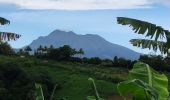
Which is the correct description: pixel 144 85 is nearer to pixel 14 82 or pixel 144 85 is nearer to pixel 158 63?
pixel 14 82

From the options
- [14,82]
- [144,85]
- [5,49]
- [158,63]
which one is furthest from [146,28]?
[5,49]

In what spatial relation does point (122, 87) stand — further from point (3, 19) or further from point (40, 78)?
point (40, 78)

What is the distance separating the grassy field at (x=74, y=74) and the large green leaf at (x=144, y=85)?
30.3 metres

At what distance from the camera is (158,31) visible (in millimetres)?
10773

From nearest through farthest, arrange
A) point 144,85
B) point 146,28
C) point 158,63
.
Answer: point 144,85 → point 146,28 → point 158,63

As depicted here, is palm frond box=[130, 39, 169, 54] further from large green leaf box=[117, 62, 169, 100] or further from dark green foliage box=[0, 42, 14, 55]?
dark green foliage box=[0, 42, 14, 55]

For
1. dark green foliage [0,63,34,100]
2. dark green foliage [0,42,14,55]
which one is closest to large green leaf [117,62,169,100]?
dark green foliage [0,63,34,100]

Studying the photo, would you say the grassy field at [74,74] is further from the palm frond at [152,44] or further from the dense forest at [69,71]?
the palm frond at [152,44]

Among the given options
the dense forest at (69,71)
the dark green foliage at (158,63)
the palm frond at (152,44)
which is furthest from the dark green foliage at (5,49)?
the palm frond at (152,44)

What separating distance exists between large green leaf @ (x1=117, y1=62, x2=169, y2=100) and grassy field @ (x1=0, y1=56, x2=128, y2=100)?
99.5 ft

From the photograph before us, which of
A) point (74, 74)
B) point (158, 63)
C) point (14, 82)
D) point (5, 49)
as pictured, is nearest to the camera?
point (14, 82)

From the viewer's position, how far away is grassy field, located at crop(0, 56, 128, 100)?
36750mm

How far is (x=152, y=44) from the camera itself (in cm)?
1202

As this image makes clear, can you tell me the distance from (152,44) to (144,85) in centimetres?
814
